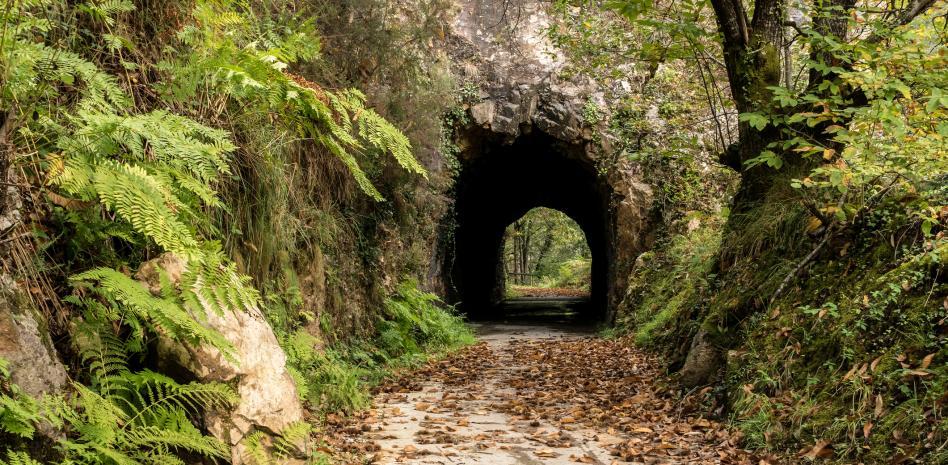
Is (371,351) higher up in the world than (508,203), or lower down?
lower down

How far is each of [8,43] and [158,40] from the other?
1.75 m

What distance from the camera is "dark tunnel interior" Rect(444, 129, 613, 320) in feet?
49.8

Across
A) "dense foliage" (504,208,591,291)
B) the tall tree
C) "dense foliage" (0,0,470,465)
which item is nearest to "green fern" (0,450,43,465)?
"dense foliage" (0,0,470,465)

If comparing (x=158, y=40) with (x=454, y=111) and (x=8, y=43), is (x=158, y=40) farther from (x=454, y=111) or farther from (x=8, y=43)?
(x=454, y=111)

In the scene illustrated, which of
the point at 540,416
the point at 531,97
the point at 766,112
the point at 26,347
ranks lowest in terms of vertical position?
the point at 540,416

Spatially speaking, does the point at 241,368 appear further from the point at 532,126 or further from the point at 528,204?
the point at 528,204

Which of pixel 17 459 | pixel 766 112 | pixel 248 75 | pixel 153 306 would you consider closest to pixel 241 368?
pixel 153 306

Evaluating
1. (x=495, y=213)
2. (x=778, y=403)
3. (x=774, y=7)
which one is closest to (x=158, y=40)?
(x=778, y=403)

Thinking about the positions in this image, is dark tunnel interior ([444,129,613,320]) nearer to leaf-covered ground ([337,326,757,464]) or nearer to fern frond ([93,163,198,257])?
leaf-covered ground ([337,326,757,464])

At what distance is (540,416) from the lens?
5.92 metres

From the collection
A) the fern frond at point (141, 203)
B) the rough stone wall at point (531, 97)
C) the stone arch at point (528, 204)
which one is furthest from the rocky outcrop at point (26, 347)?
the rough stone wall at point (531, 97)

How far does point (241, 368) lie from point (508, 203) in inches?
724

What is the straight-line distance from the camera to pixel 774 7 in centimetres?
651

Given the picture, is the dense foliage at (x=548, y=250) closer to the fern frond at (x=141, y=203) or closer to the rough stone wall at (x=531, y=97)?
the rough stone wall at (x=531, y=97)
